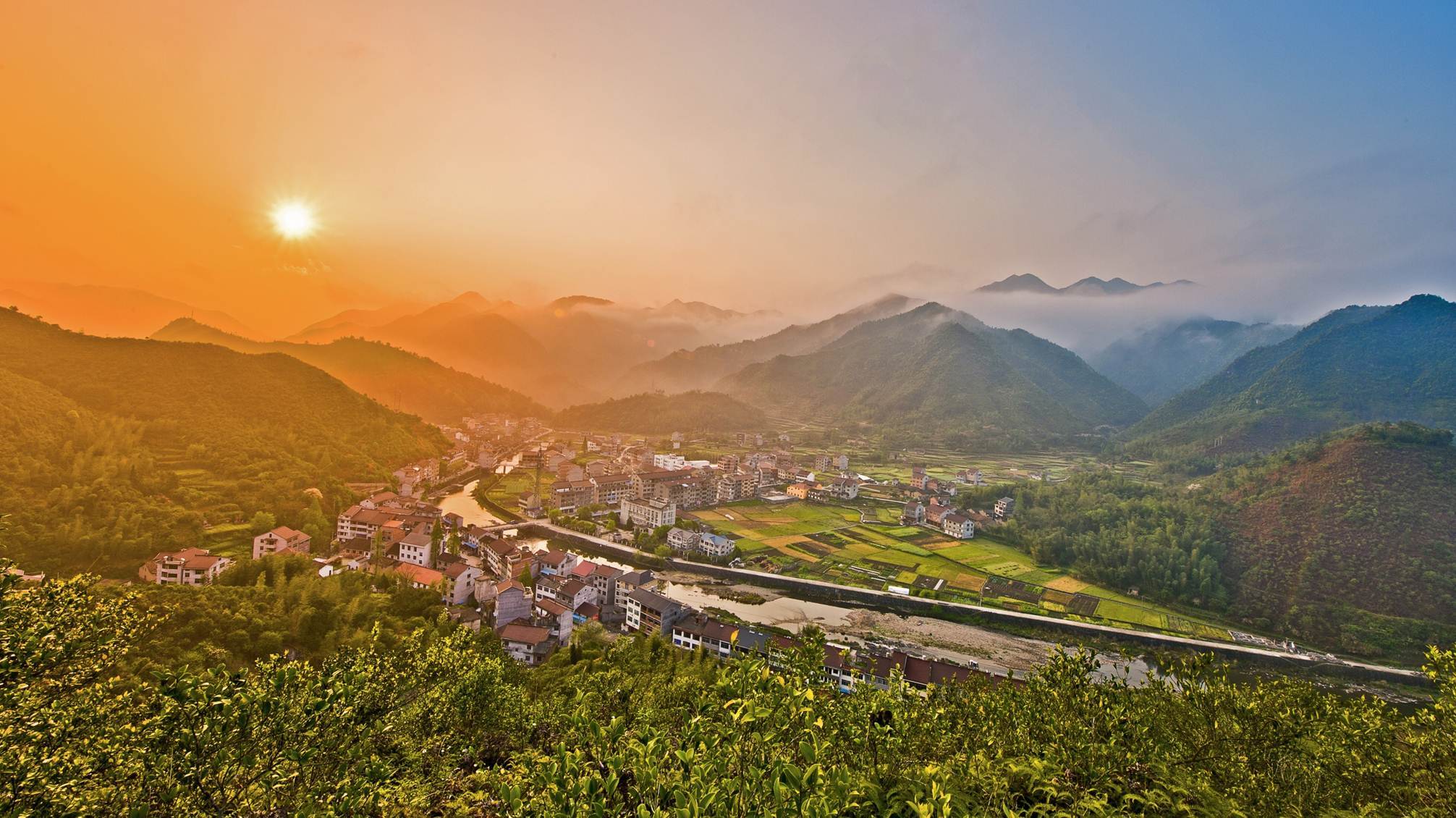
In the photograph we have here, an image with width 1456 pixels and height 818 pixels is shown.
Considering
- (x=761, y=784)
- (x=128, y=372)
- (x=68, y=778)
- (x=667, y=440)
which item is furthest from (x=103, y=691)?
(x=667, y=440)

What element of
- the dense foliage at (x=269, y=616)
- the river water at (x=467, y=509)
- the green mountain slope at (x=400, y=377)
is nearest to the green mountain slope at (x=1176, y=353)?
the river water at (x=467, y=509)

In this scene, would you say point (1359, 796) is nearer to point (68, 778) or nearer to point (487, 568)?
point (68, 778)

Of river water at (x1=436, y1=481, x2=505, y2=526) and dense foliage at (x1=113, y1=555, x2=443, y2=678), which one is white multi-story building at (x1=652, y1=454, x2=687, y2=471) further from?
dense foliage at (x1=113, y1=555, x2=443, y2=678)

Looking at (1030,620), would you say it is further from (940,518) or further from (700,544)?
(700,544)

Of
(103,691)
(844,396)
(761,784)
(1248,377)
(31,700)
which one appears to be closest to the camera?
(761,784)

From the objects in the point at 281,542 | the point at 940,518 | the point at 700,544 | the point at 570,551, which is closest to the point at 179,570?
the point at 281,542
